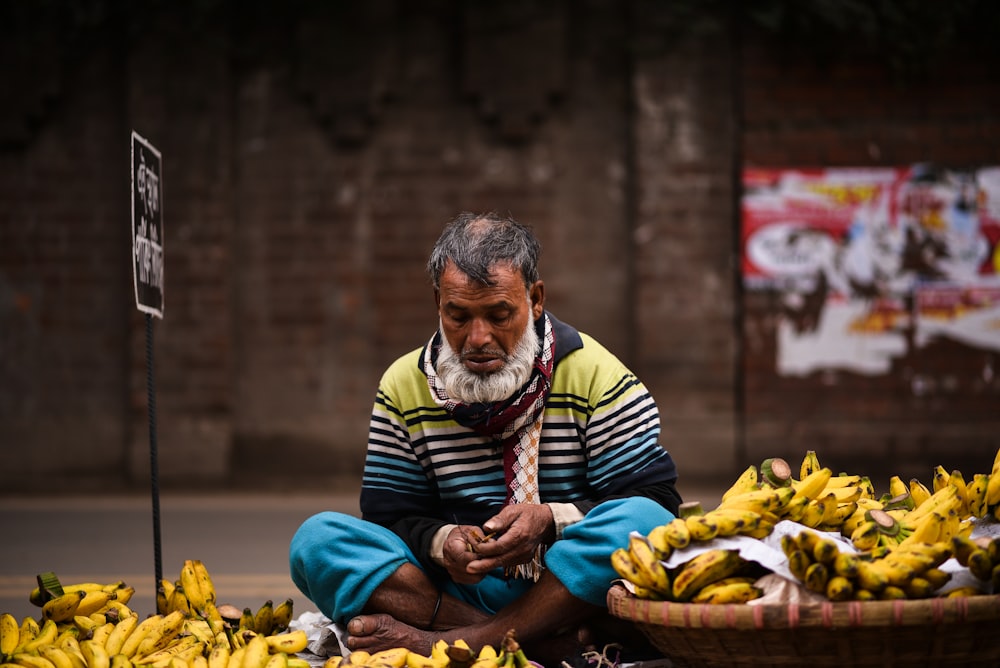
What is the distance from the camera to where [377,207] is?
10094 millimetres

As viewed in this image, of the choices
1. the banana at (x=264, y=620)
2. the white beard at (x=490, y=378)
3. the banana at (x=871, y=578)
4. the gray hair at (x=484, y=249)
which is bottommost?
the banana at (x=264, y=620)

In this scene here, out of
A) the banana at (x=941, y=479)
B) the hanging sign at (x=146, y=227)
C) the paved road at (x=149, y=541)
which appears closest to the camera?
the banana at (x=941, y=479)

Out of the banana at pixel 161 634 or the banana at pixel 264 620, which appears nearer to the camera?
the banana at pixel 161 634

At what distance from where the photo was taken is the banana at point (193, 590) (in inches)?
164

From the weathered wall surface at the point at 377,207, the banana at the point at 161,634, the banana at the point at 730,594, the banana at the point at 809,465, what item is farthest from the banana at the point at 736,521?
the weathered wall surface at the point at 377,207

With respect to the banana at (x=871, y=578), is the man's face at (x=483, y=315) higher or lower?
higher

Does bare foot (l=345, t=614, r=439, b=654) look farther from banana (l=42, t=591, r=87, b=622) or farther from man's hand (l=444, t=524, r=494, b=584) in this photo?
A: banana (l=42, t=591, r=87, b=622)

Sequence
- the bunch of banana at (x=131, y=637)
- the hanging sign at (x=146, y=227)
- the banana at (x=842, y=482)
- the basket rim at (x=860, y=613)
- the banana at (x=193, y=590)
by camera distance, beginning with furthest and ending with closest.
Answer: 1. the hanging sign at (x=146, y=227)
2. the banana at (x=193, y=590)
3. the banana at (x=842, y=482)
4. the bunch of banana at (x=131, y=637)
5. the basket rim at (x=860, y=613)

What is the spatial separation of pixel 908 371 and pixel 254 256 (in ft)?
18.3

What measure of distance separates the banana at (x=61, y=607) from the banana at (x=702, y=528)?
77.8 inches

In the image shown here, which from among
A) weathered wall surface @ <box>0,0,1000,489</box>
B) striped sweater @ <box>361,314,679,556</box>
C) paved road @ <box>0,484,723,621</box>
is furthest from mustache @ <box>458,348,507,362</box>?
weathered wall surface @ <box>0,0,1000,489</box>

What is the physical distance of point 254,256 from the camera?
33.4 feet

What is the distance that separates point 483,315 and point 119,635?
1458 mm

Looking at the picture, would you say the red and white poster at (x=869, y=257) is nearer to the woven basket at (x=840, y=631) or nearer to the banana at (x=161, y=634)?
the banana at (x=161, y=634)
